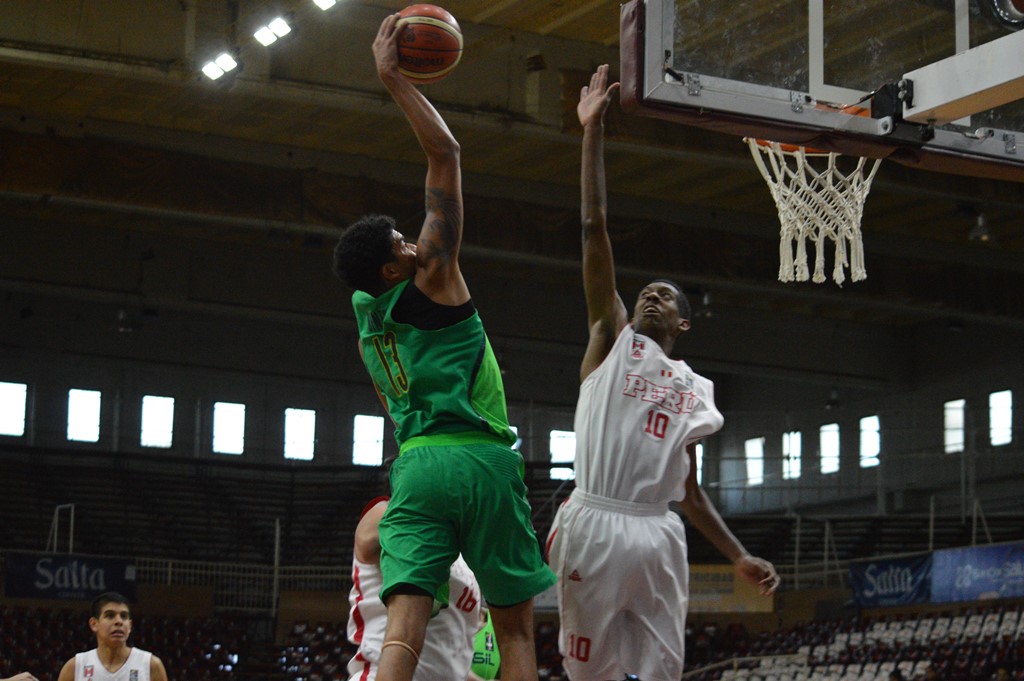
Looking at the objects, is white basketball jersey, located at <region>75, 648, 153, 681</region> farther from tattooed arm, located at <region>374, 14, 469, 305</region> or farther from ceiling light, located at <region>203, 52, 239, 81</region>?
ceiling light, located at <region>203, 52, 239, 81</region>

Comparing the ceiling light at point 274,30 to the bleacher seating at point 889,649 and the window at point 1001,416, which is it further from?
the window at point 1001,416

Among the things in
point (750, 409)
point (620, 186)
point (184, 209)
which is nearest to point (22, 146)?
point (184, 209)

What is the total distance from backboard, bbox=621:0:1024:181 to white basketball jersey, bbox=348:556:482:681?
215 cm

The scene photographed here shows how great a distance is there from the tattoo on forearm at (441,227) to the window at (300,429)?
25.6 m

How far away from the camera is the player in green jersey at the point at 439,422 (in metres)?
4.51

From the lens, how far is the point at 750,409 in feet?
107

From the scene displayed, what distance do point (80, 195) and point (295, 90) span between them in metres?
3.72

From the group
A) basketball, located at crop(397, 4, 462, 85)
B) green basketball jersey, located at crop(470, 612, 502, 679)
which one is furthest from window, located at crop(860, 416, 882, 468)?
basketball, located at crop(397, 4, 462, 85)

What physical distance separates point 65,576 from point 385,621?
1573cm

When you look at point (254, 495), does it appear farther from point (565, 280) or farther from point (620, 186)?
point (620, 186)

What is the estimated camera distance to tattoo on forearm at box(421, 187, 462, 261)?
15.3 ft

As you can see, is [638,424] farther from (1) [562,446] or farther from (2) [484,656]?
(1) [562,446]

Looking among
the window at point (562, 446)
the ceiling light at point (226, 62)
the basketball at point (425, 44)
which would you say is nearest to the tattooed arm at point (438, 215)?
the basketball at point (425, 44)

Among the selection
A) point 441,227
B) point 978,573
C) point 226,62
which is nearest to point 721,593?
point 978,573
